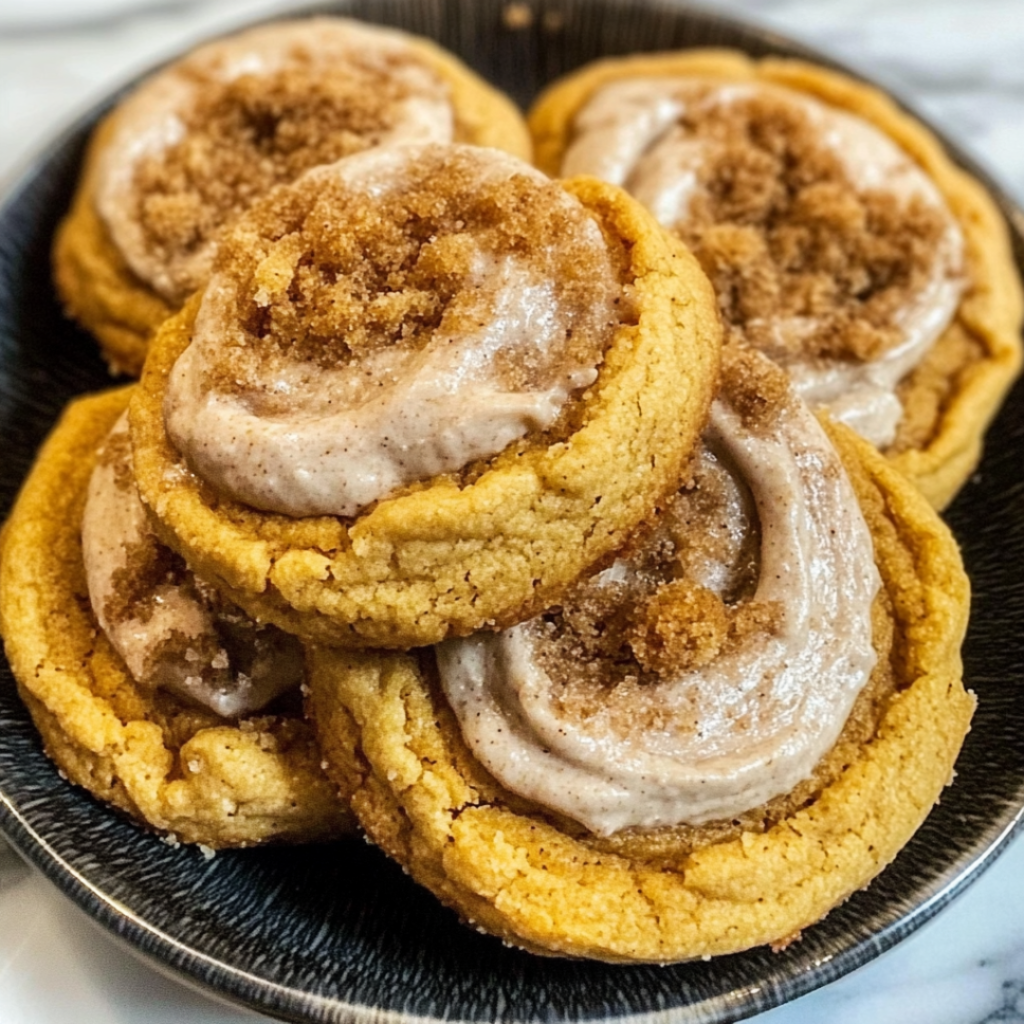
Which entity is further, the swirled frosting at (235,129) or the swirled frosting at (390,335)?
→ the swirled frosting at (235,129)

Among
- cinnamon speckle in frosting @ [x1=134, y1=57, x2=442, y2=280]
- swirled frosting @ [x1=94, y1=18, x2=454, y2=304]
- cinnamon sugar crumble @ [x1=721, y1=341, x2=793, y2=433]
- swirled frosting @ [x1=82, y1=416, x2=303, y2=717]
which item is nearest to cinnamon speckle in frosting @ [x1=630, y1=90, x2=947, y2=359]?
cinnamon sugar crumble @ [x1=721, y1=341, x2=793, y2=433]

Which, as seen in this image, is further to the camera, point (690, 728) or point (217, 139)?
point (217, 139)

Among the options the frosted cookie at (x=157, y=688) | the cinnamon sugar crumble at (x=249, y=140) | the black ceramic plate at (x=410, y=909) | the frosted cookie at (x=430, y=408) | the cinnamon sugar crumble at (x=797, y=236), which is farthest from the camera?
the cinnamon sugar crumble at (x=249, y=140)

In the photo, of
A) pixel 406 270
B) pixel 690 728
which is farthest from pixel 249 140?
pixel 690 728

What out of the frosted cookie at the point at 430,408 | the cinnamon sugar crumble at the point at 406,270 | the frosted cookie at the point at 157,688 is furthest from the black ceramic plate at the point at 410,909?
the cinnamon sugar crumble at the point at 406,270

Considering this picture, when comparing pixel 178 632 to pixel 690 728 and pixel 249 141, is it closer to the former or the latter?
pixel 690 728

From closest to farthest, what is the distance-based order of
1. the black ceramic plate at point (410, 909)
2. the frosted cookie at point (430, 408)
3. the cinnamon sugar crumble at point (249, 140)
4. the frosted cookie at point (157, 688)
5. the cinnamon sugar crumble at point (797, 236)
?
1. the frosted cookie at point (430, 408)
2. the black ceramic plate at point (410, 909)
3. the frosted cookie at point (157, 688)
4. the cinnamon sugar crumble at point (797, 236)
5. the cinnamon sugar crumble at point (249, 140)

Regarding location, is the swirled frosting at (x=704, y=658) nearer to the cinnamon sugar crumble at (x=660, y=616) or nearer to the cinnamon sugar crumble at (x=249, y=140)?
the cinnamon sugar crumble at (x=660, y=616)

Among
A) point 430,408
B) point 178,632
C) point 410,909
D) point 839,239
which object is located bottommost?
point 410,909
